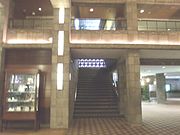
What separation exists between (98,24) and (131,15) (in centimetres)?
477

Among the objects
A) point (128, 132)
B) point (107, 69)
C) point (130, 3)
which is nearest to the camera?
point (128, 132)

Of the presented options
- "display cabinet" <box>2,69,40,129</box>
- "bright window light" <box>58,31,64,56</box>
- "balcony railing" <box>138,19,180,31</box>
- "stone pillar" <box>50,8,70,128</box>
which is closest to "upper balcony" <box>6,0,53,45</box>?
"bright window light" <box>58,31,64,56</box>

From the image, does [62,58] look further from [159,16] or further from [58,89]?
[159,16]

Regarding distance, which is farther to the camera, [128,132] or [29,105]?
[29,105]

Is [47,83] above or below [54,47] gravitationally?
below

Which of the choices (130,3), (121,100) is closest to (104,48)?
(130,3)

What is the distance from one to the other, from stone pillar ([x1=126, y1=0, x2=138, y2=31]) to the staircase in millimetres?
4157

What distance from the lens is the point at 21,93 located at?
752 centimetres

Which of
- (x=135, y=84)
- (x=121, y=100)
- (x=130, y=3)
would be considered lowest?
(x=121, y=100)

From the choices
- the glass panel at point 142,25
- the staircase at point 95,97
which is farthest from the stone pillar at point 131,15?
the staircase at point 95,97

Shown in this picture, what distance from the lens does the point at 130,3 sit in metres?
8.66

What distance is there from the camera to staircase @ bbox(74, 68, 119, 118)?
10008mm

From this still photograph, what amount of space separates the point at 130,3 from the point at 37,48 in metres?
4.31

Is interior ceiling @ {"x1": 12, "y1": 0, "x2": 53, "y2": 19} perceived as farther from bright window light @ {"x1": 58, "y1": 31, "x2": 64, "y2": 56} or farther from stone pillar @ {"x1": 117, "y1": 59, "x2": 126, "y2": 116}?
stone pillar @ {"x1": 117, "y1": 59, "x2": 126, "y2": 116}
